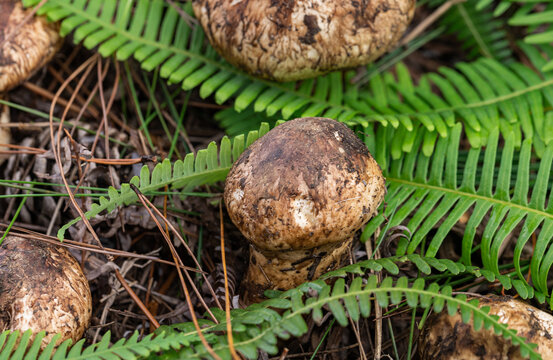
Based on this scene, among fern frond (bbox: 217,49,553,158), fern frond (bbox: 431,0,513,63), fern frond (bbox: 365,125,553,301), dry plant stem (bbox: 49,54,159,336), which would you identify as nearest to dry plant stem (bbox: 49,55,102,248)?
dry plant stem (bbox: 49,54,159,336)

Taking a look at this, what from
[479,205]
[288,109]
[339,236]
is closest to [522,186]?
[479,205]

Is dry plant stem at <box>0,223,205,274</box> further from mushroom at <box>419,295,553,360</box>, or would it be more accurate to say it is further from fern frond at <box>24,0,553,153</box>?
mushroom at <box>419,295,553,360</box>

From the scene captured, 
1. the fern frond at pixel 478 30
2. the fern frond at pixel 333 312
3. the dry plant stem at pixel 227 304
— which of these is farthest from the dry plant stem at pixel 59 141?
the fern frond at pixel 478 30

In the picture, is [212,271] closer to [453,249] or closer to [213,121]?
[213,121]

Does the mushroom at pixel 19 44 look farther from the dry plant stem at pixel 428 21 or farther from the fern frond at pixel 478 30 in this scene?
the fern frond at pixel 478 30

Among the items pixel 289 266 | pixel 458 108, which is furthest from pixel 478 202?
pixel 289 266

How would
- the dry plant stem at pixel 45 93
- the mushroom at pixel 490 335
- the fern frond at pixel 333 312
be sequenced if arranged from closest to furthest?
the fern frond at pixel 333 312 → the mushroom at pixel 490 335 → the dry plant stem at pixel 45 93
